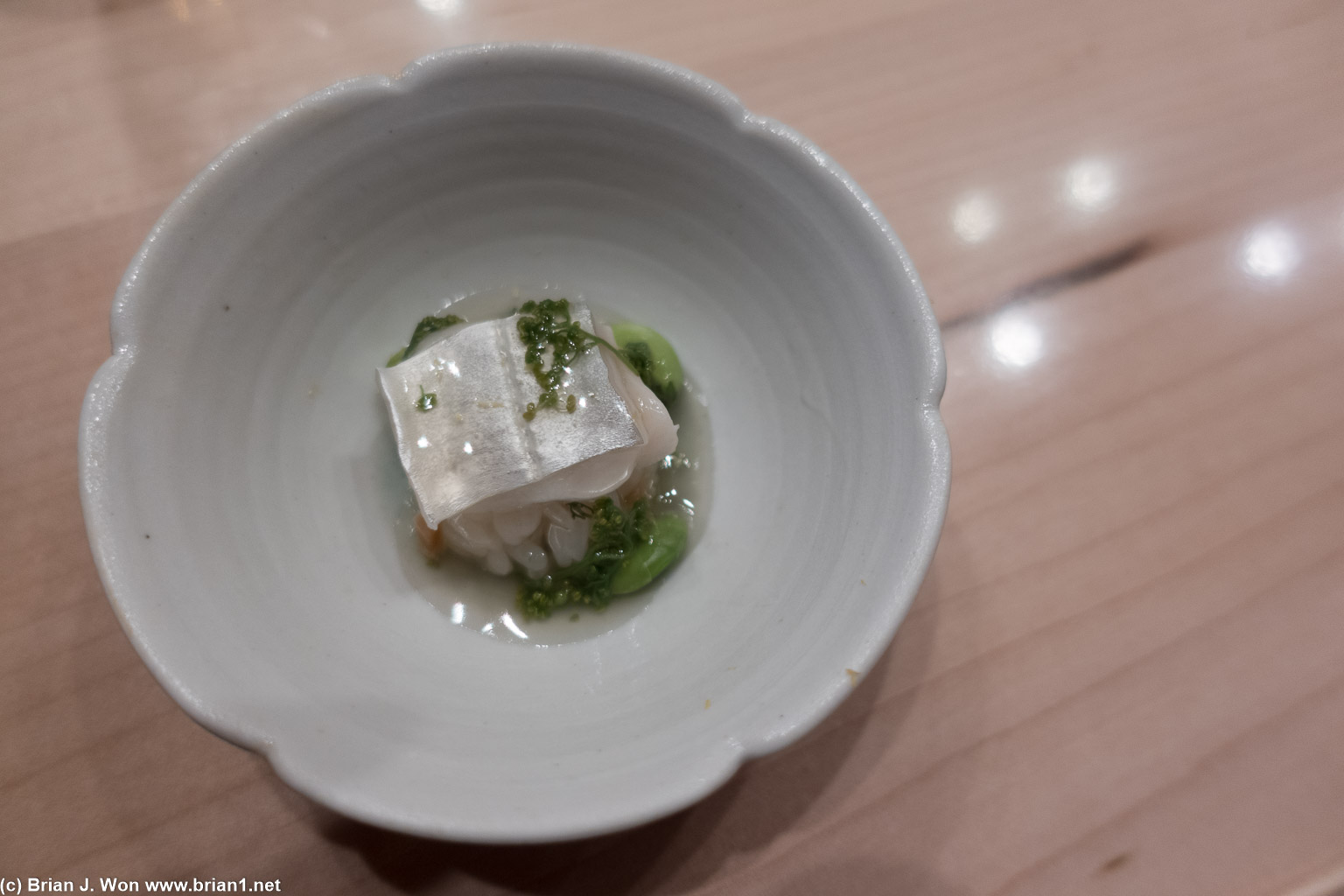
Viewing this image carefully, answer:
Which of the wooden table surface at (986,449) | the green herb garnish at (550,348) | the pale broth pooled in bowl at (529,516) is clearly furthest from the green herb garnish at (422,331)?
the wooden table surface at (986,449)

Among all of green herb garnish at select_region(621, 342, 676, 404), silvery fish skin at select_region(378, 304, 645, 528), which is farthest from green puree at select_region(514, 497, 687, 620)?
green herb garnish at select_region(621, 342, 676, 404)

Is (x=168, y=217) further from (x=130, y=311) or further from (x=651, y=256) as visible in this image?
(x=651, y=256)

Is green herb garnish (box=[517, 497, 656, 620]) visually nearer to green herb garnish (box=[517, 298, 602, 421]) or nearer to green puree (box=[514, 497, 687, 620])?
green puree (box=[514, 497, 687, 620])

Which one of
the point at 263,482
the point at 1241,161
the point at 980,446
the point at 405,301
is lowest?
the point at 980,446

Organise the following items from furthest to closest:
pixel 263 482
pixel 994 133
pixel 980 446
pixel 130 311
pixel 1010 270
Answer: pixel 994 133
pixel 1010 270
pixel 980 446
pixel 263 482
pixel 130 311

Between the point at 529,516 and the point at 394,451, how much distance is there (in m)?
0.36

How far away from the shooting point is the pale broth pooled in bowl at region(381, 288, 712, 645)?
146 cm

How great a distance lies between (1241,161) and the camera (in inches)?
79.0

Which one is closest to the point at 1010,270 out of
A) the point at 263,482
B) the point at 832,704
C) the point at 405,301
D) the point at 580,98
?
the point at 580,98

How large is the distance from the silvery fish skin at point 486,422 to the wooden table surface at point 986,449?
0.62 meters

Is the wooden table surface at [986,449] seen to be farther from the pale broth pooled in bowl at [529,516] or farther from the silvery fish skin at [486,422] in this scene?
the silvery fish skin at [486,422]

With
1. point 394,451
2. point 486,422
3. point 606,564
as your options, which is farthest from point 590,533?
point 394,451

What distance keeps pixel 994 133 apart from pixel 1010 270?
43 cm

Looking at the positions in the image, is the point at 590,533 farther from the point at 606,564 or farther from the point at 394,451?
the point at 394,451
